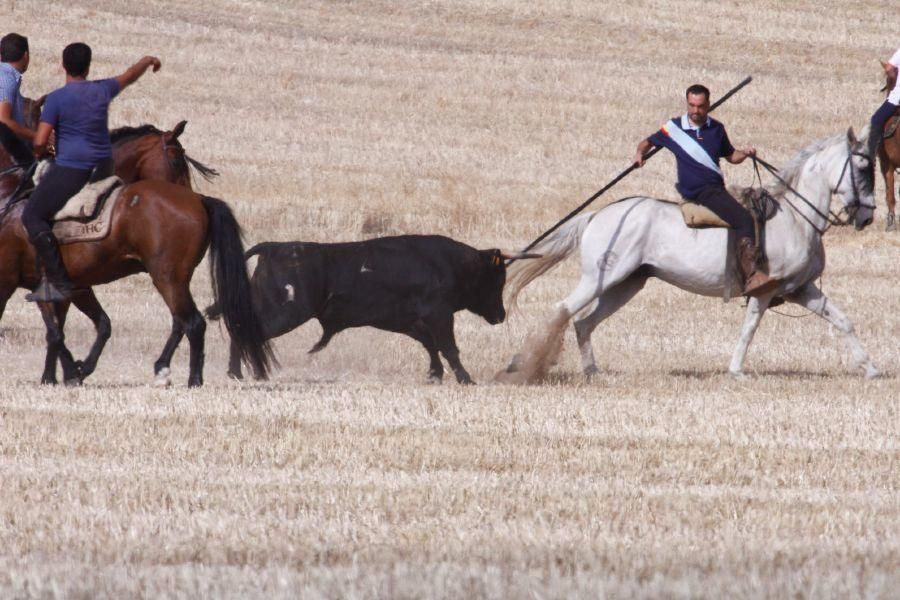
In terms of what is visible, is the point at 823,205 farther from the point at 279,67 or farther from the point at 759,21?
the point at 759,21

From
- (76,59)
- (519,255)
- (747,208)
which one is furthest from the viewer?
(519,255)

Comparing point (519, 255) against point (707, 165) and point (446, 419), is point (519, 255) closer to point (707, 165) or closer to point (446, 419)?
point (707, 165)

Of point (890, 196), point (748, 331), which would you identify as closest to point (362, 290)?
point (748, 331)

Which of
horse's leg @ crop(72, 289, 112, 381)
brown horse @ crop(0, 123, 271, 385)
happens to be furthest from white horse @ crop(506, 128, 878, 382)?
horse's leg @ crop(72, 289, 112, 381)

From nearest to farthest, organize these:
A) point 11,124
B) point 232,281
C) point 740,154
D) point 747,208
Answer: point 11,124 → point 232,281 → point 740,154 → point 747,208

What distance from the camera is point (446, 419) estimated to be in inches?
409

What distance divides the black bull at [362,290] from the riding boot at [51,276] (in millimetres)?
2166

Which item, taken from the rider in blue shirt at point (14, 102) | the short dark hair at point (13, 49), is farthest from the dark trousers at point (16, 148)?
the short dark hair at point (13, 49)

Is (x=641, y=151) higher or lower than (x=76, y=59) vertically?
lower

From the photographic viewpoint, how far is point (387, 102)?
30.1m

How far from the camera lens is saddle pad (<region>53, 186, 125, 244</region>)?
37.3ft

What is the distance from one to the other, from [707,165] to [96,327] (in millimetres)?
4916

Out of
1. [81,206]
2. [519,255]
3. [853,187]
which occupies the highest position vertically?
[853,187]

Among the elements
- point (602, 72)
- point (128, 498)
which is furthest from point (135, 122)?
point (128, 498)
